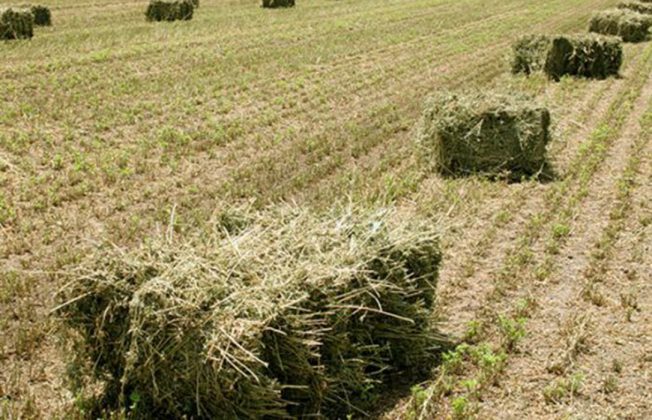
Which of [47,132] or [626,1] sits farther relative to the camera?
[626,1]

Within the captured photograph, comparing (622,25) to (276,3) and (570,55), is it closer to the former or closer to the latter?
(570,55)

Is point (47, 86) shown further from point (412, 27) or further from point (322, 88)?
point (412, 27)

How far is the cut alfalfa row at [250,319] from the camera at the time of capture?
504cm

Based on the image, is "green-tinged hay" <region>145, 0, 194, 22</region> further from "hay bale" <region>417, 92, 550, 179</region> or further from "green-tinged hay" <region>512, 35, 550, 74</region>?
"hay bale" <region>417, 92, 550, 179</region>

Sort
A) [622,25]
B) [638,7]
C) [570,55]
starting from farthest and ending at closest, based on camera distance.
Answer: [638,7] < [622,25] < [570,55]

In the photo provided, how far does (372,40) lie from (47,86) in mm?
11088

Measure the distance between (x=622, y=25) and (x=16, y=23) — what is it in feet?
60.9

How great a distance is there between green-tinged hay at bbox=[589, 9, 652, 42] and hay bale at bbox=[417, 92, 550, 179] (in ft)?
49.5

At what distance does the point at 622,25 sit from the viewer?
24.5m

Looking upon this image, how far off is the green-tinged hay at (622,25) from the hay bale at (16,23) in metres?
17.6

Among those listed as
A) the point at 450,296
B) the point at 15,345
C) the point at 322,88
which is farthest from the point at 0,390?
the point at 322,88

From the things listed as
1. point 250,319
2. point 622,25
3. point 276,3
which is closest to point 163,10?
point 276,3

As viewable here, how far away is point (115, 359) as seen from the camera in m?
5.42

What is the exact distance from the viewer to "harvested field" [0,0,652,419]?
564cm
